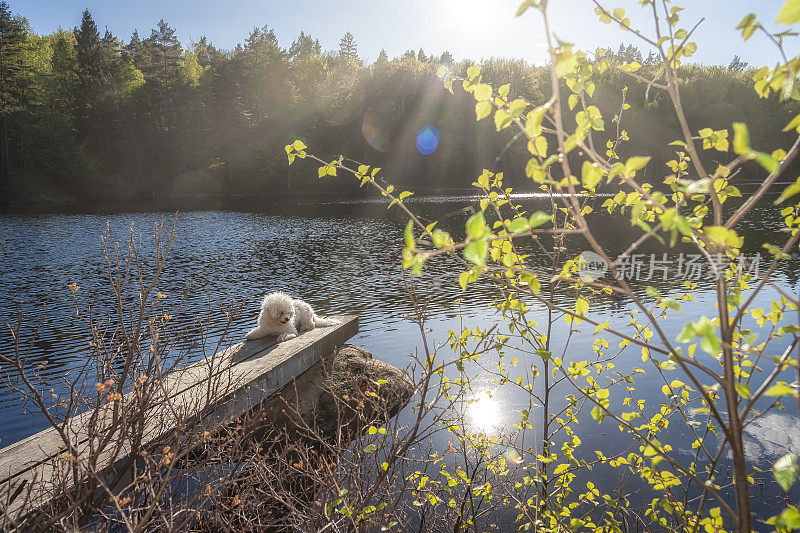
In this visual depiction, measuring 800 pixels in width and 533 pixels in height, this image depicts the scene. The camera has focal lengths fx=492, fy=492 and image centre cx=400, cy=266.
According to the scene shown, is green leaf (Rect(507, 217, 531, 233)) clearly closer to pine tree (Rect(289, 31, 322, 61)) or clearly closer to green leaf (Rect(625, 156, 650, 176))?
green leaf (Rect(625, 156, 650, 176))

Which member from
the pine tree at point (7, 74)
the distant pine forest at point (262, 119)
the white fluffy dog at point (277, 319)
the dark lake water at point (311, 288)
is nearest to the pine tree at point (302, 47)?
the distant pine forest at point (262, 119)

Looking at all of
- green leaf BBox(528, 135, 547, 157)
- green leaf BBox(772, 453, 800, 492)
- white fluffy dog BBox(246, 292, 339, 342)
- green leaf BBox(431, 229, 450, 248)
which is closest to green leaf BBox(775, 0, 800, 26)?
green leaf BBox(528, 135, 547, 157)

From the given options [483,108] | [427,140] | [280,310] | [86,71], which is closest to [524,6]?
[483,108]

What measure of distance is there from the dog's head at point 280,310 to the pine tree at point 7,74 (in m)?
49.1

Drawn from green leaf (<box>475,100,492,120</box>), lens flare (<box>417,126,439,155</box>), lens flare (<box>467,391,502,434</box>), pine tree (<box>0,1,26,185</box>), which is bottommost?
lens flare (<box>467,391,502,434</box>)

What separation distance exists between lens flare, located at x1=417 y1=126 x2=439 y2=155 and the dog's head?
48120 millimetres

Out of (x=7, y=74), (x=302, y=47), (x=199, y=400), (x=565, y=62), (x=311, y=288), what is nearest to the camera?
(x=565, y=62)

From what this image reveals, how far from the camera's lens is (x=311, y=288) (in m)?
12.5

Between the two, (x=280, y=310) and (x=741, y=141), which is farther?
(x=280, y=310)

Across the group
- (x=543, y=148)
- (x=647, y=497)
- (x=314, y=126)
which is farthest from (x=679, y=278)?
(x=314, y=126)

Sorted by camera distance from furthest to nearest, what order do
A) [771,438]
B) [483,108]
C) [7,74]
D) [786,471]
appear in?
[7,74], [771,438], [483,108], [786,471]

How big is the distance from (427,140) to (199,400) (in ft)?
170

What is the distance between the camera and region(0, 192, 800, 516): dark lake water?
5.65 metres

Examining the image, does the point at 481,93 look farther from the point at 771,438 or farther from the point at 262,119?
the point at 262,119
